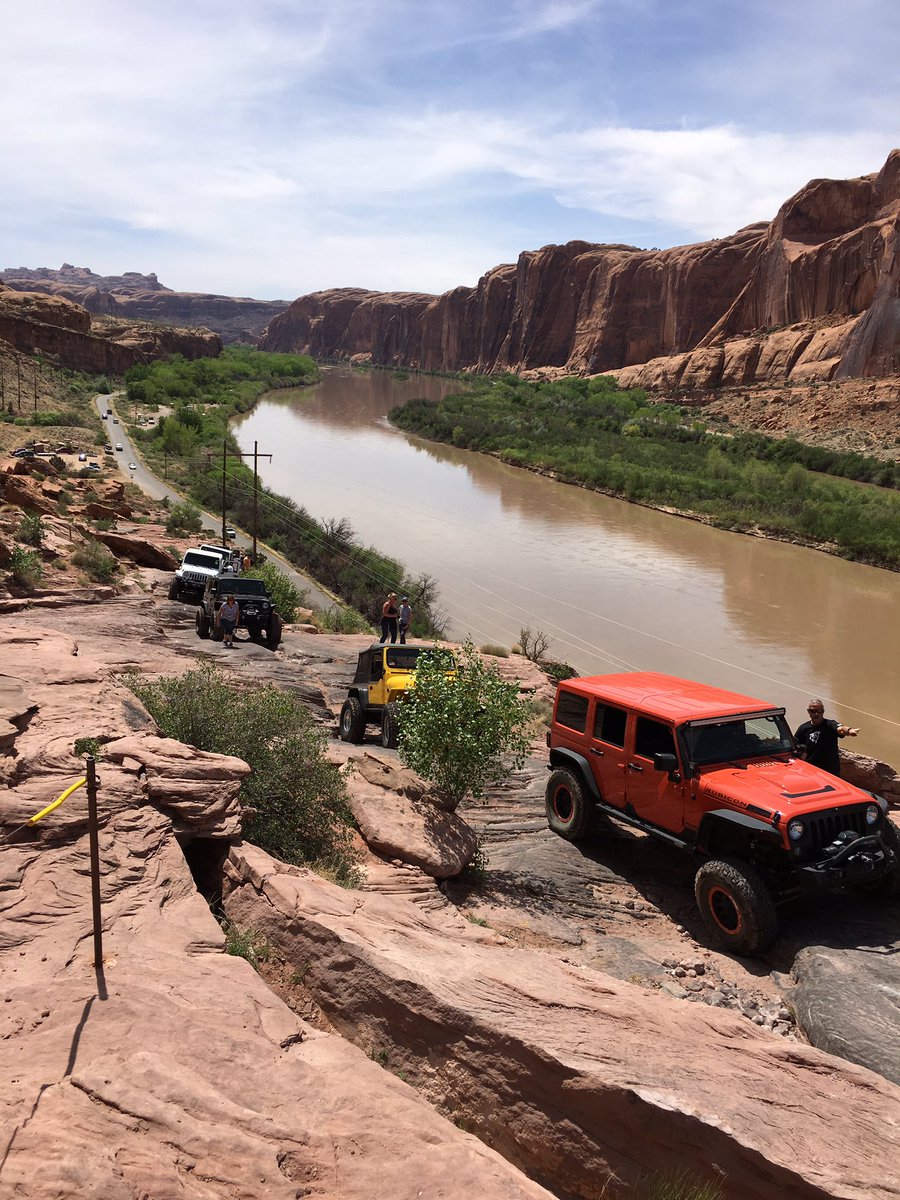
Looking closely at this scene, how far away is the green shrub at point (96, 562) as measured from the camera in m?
23.0

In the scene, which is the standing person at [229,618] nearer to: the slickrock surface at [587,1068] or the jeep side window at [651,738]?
the jeep side window at [651,738]

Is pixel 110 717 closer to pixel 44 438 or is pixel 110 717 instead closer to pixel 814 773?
pixel 814 773

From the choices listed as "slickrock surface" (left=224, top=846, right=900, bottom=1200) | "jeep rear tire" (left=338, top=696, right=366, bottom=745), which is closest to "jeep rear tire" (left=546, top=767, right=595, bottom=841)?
"slickrock surface" (left=224, top=846, right=900, bottom=1200)

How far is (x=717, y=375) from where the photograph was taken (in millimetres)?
101312

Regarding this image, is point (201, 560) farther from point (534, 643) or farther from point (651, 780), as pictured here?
point (651, 780)


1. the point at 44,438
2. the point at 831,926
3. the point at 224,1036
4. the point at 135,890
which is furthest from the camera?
the point at 44,438

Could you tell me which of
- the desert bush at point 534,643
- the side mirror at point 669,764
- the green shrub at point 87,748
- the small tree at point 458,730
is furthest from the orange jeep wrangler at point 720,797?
the desert bush at point 534,643

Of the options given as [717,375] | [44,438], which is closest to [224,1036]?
[44,438]

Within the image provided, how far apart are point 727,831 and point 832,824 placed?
2.98 ft

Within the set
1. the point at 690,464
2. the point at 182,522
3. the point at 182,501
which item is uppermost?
the point at 690,464

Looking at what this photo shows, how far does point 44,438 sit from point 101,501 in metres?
25.5

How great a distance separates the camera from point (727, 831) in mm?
8195

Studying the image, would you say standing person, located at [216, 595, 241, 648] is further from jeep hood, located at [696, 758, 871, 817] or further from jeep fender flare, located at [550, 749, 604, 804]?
jeep hood, located at [696, 758, 871, 817]

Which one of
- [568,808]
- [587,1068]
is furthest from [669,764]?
[587,1068]
